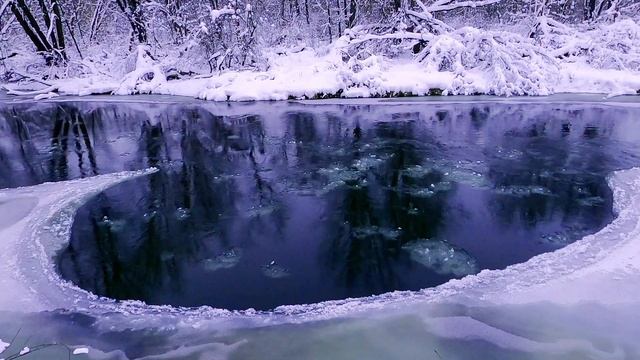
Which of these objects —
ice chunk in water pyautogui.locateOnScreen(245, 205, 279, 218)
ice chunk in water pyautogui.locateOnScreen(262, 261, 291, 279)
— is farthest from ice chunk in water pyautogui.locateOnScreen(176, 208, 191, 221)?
ice chunk in water pyautogui.locateOnScreen(262, 261, 291, 279)

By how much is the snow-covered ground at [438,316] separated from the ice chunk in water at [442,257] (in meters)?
0.32

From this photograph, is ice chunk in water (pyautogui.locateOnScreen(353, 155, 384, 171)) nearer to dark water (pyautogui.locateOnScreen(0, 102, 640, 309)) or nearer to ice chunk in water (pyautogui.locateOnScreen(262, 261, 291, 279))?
dark water (pyautogui.locateOnScreen(0, 102, 640, 309))

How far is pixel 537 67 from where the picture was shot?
16.2 metres

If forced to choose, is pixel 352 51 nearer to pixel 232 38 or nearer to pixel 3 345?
pixel 232 38

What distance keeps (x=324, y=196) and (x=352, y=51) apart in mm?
12549

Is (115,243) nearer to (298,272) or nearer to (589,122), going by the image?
(298,272)

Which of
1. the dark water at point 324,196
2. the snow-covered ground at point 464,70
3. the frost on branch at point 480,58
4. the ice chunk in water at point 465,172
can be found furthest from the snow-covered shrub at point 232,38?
the ice chunk in water at point 465,172

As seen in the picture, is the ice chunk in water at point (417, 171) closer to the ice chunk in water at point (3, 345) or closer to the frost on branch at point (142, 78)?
the ice chunk in water at point (3, 345)

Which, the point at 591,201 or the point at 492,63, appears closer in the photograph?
the point at 591,201

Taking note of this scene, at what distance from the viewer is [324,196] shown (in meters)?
8.20

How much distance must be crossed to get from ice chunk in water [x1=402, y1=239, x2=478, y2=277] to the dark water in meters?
0.03

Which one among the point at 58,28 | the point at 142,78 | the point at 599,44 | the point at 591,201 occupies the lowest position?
the point at 591,201

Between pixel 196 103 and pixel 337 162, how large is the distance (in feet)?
31.0

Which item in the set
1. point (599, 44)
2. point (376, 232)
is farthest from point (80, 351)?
point (599, 44)
